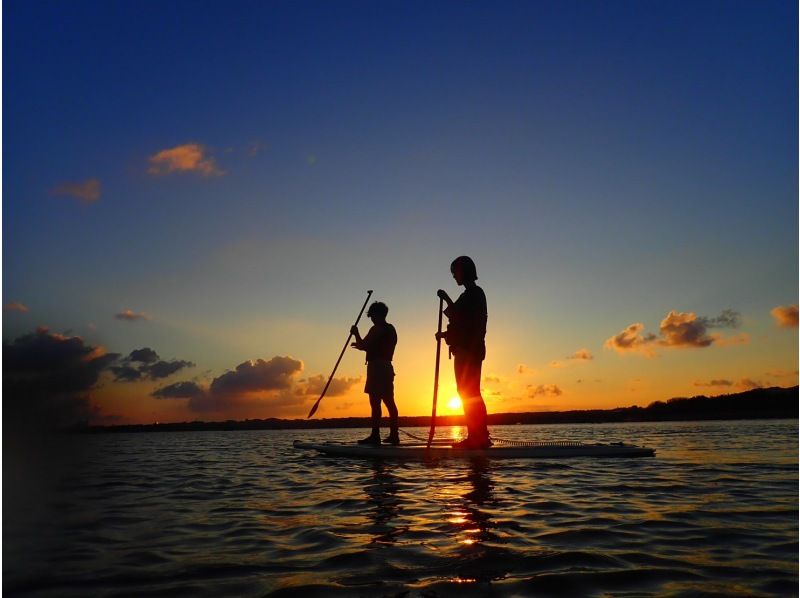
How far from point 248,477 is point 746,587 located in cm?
778

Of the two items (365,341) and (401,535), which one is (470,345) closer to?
(365,341)

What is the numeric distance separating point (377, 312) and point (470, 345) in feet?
9.66

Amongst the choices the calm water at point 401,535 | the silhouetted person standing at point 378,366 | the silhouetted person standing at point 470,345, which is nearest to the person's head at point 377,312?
the silhouetted person standing at point 378,366

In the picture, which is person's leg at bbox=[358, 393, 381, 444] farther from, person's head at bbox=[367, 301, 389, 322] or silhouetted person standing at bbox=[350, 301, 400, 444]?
person's head at bbox=[367, 301, 389, 322]

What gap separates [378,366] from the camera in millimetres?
13602

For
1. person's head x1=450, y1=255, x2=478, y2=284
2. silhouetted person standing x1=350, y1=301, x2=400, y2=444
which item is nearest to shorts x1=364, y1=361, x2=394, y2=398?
silhouetted person standing x1=350, y1=301, x2=400, y2=444

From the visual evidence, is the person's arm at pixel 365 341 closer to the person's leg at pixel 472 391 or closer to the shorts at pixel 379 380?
the shorts at pixel 379 380

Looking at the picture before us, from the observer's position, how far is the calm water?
3.50 meters

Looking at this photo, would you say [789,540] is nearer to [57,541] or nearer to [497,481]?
[497,481]

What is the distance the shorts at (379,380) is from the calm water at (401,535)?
16.6 feet

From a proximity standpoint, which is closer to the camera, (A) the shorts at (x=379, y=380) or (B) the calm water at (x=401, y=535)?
(B) the calm water at (x=401, y=535)

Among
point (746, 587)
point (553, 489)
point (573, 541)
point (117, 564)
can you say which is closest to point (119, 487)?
point (117, 564)

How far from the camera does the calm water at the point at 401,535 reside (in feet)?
11.5

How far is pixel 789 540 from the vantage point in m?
4.48
